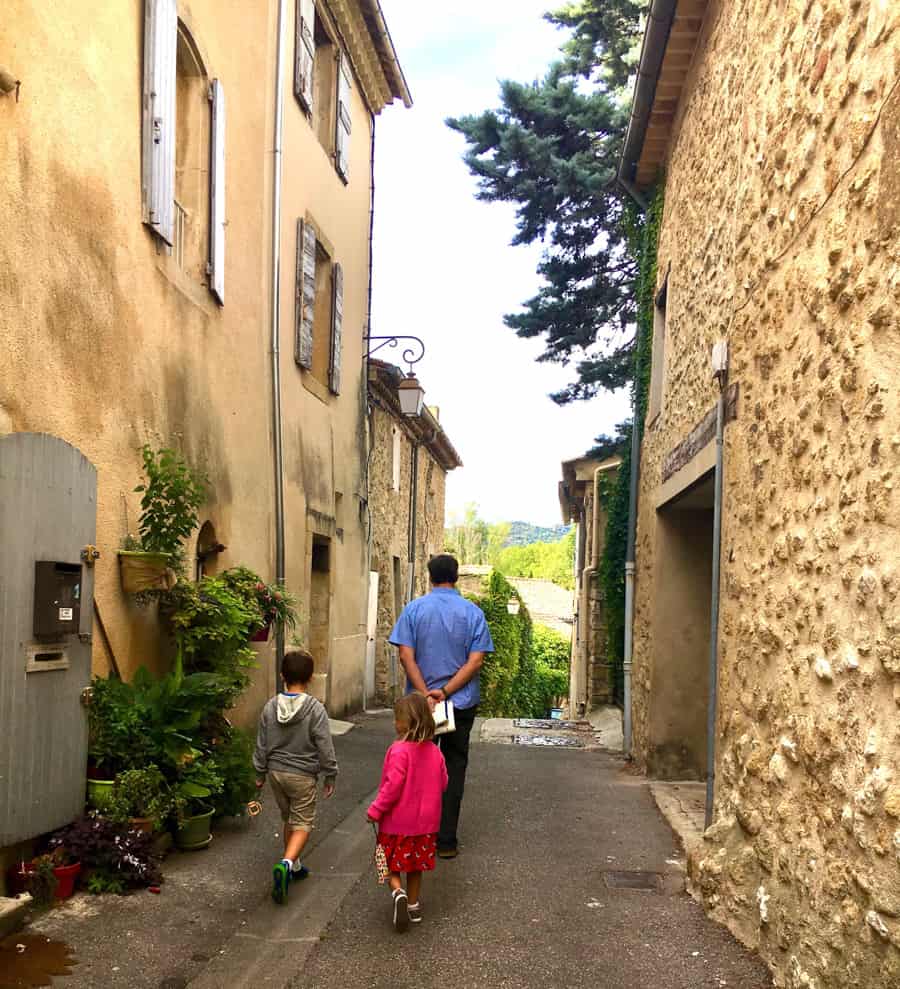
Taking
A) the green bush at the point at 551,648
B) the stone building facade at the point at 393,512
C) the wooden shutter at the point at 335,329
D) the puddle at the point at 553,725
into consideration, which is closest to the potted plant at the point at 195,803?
the wooden shutter at the point at 335,329

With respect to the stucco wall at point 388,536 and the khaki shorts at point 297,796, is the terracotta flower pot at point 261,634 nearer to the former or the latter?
the khaki shorts at point 297,796

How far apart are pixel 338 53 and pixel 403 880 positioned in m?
10.1

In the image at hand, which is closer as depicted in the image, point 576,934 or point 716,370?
point 576,934

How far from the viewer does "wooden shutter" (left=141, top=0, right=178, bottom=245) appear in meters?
6.20

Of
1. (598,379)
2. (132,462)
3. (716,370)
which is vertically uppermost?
(598,379)

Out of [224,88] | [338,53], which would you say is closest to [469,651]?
[224,88]

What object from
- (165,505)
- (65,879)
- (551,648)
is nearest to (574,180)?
(165,505)

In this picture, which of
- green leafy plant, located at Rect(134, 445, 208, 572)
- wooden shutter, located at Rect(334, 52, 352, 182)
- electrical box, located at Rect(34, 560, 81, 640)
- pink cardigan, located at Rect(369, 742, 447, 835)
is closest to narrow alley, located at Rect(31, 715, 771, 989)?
pink cardigan, located at Rect(369, 742, 447, 835)

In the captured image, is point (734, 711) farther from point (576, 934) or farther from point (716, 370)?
point (716, 370)

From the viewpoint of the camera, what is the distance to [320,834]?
19.6 feet

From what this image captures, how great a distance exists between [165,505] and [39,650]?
165 centimetres

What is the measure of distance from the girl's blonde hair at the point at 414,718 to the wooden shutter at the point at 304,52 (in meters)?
7.68

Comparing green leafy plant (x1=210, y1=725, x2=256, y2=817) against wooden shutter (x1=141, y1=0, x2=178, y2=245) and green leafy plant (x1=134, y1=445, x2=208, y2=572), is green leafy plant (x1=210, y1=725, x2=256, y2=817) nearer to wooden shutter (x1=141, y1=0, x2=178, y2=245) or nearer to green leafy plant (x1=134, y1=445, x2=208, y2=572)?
green leafy plant (x1=134, y1=445, x2=208, y2=572)

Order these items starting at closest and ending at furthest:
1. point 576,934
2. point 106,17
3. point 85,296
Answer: point 576,934 → point 85,296 → point 106,17
